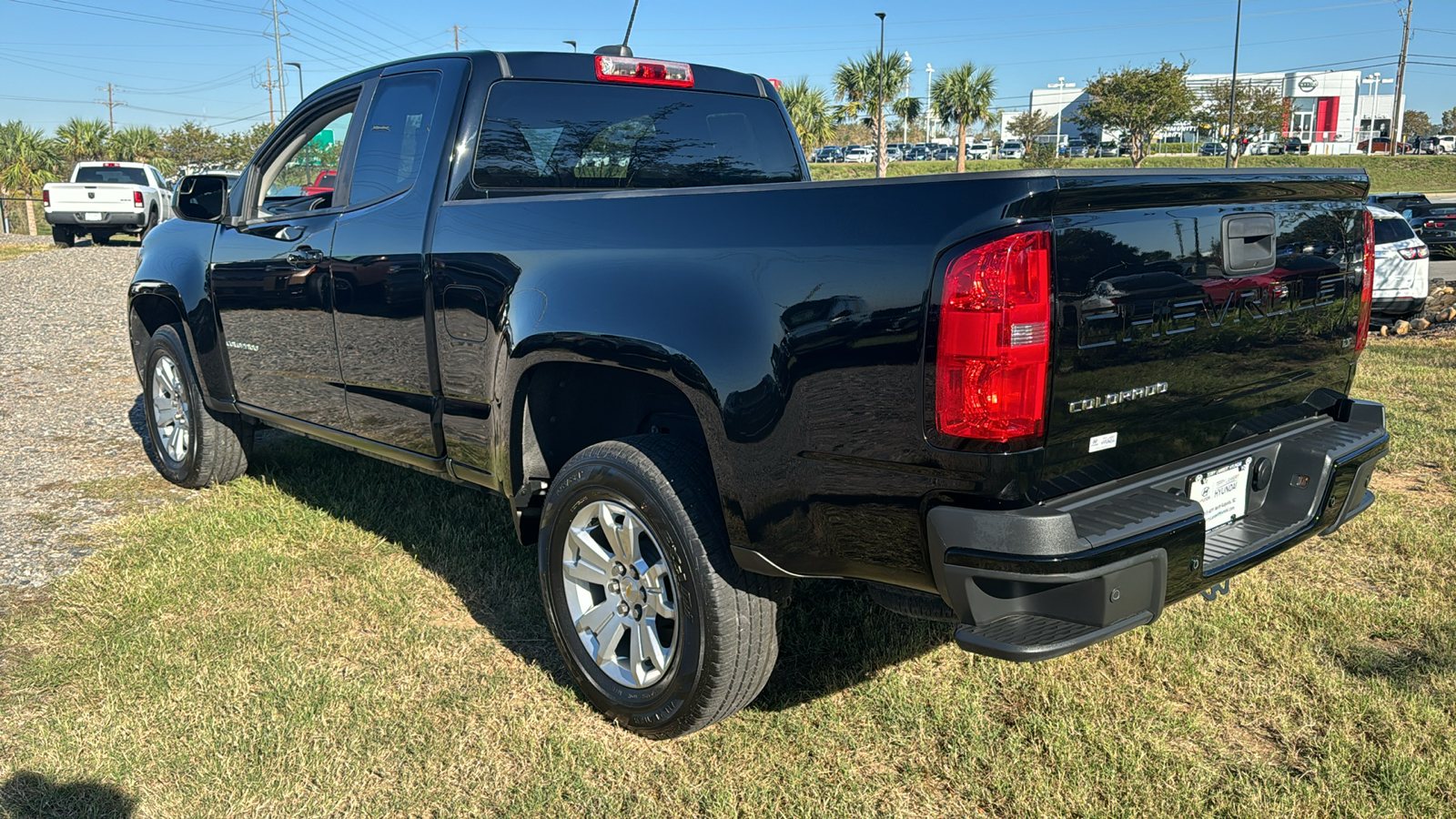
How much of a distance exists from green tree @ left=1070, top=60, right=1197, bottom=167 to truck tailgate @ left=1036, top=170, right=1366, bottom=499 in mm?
55011

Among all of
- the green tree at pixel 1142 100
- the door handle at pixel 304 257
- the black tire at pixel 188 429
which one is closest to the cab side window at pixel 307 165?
the door handle at pixel 304 257

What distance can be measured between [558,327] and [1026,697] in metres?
1.85

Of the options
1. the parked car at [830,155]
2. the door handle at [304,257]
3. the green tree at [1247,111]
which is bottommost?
the door handle at [304,257]

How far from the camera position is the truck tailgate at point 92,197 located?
21.9 metres

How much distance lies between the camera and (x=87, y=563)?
15.2 feet

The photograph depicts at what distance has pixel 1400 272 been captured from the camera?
1130 centimetres

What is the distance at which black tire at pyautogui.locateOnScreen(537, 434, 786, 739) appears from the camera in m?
2.87

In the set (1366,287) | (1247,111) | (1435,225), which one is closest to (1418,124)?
(1247,111)

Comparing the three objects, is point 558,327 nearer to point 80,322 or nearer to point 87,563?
point 87,563

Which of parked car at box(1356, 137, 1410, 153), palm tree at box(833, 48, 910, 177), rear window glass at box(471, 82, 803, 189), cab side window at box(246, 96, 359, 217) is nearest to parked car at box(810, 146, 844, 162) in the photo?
palm tree at box(833, 48, 910, 177)

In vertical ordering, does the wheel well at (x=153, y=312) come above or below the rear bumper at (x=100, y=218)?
below

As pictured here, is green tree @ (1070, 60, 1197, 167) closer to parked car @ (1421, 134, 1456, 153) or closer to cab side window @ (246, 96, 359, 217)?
parked car @ (1421, 134, 1456, 153)

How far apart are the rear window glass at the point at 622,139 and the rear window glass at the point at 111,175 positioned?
2257 cm

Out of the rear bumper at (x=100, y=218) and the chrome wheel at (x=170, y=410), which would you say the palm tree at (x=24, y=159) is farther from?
the chrome wheel at (x=170, y=410)
